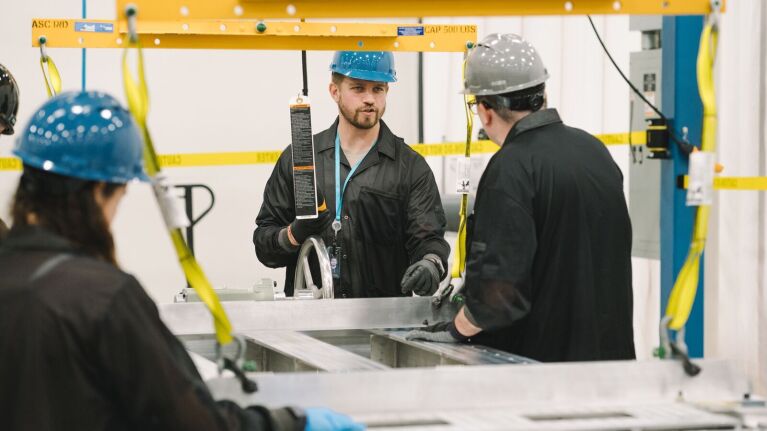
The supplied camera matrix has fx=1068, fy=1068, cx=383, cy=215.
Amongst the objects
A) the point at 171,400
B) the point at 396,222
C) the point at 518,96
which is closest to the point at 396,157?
the point at 396,222

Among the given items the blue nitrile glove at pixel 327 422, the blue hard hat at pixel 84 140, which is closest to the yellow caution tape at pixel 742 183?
the blue nitrile glove at pixel 327 422

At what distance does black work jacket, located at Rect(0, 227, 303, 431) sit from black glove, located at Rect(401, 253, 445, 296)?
2082 millimetres

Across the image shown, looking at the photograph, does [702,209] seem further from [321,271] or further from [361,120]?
[361,120]

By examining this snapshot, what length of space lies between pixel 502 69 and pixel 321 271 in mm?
1078

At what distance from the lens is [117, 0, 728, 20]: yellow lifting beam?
2266 millimetres

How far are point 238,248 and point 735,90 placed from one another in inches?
151

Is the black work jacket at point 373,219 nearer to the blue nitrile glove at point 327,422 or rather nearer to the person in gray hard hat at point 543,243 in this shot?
the person in gray hard hat at point 543,243

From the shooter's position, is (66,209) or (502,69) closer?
(66,209)

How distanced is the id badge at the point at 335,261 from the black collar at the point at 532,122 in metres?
1.24

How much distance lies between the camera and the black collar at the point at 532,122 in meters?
3.16

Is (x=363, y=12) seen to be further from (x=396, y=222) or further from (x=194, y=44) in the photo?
(x=396, y=222)

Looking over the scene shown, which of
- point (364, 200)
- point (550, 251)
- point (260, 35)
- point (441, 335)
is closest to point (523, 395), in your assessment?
point (550, 251)

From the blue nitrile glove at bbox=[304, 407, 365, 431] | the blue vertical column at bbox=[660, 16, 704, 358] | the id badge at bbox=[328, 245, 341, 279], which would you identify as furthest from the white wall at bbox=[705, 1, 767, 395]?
the blue nitrile glove at bbox=[304, 407, 365, 431]

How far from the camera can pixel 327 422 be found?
2.09 meters
